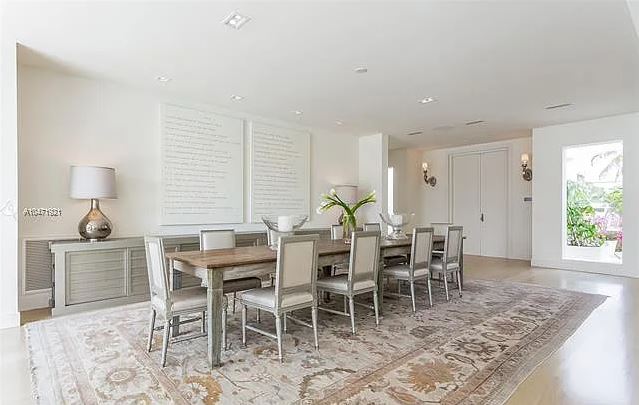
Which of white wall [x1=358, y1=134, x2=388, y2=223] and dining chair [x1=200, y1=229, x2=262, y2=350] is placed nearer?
dining chair [x1=200, y1=229, x2=262, y2=350]

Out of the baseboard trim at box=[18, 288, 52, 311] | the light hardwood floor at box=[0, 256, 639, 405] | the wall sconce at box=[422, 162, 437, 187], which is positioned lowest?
the light hardwood floor at box=[0, 256, 639, 405]

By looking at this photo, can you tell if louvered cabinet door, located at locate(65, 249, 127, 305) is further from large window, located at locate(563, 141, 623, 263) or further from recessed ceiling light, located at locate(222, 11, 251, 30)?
large window, located at locate(563, 141, 623, 263)

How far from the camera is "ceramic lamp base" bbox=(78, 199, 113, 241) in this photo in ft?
13.5

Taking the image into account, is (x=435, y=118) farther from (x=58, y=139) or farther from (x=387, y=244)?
(x=58, y=139)

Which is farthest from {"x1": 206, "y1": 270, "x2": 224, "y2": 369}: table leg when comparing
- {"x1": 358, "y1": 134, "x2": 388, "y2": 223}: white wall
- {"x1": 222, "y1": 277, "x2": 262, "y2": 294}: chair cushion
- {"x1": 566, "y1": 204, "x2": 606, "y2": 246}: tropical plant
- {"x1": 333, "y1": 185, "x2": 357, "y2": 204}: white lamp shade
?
{"x1": 566, "y1": 204, "x2": 606, "y2": 246}: tropical plant

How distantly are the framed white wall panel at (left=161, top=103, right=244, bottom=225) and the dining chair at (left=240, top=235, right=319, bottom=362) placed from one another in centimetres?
266

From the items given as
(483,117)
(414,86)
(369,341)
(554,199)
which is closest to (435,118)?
(483,117)

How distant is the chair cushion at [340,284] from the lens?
11.2 feet

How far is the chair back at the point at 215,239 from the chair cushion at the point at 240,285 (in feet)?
1.87

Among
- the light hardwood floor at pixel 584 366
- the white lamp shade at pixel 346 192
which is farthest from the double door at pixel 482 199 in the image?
the light hardwood floor at pixel 584 366

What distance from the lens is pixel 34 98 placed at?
13.6 feet

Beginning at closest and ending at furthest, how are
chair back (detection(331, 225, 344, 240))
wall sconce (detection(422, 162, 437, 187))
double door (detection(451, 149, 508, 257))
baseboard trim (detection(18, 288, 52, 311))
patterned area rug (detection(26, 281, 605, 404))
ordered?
patterned area rug (detection(26, 281, 605, 404))
baseboard trim (detection(18, 288, 52, 311))
chair back (detection(331, 225, 344, 240))
double door (detection(451, 149, 508, 257))
wall sconce (detection(422, 162, 437, 187))

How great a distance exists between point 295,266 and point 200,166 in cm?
318

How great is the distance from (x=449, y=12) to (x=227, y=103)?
3.47 meters
